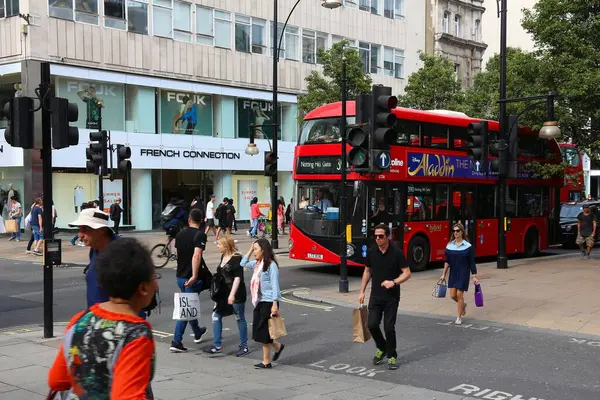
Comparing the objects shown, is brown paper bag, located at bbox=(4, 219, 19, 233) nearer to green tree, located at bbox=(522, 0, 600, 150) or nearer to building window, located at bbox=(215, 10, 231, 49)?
building window, located at bbox=(215, 10, 231, 49)

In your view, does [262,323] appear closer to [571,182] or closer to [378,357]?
[378,357]

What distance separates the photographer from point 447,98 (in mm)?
31719

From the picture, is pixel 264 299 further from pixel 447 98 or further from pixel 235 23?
pixel 235 23

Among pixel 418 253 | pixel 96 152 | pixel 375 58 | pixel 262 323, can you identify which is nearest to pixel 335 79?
pixel 418 253

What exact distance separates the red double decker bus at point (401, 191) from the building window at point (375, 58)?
2355cm

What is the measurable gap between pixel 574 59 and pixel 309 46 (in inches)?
808

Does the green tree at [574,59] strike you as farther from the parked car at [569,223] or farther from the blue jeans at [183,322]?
the blue jeans at [183,322]

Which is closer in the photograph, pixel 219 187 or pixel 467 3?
pixel 219 187

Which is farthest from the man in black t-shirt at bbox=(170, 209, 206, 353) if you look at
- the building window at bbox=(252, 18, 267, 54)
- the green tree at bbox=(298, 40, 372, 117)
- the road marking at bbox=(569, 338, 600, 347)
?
the building window at bbox=(252, 18, 267, 54)

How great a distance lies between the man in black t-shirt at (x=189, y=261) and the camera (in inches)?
324

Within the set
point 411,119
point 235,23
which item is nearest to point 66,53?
point 235,23

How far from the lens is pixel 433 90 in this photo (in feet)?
104

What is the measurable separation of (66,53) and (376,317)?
23.5 meters

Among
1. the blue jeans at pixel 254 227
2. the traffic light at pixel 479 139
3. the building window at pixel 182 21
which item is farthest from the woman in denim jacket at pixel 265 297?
the building window at pixel 182 21
